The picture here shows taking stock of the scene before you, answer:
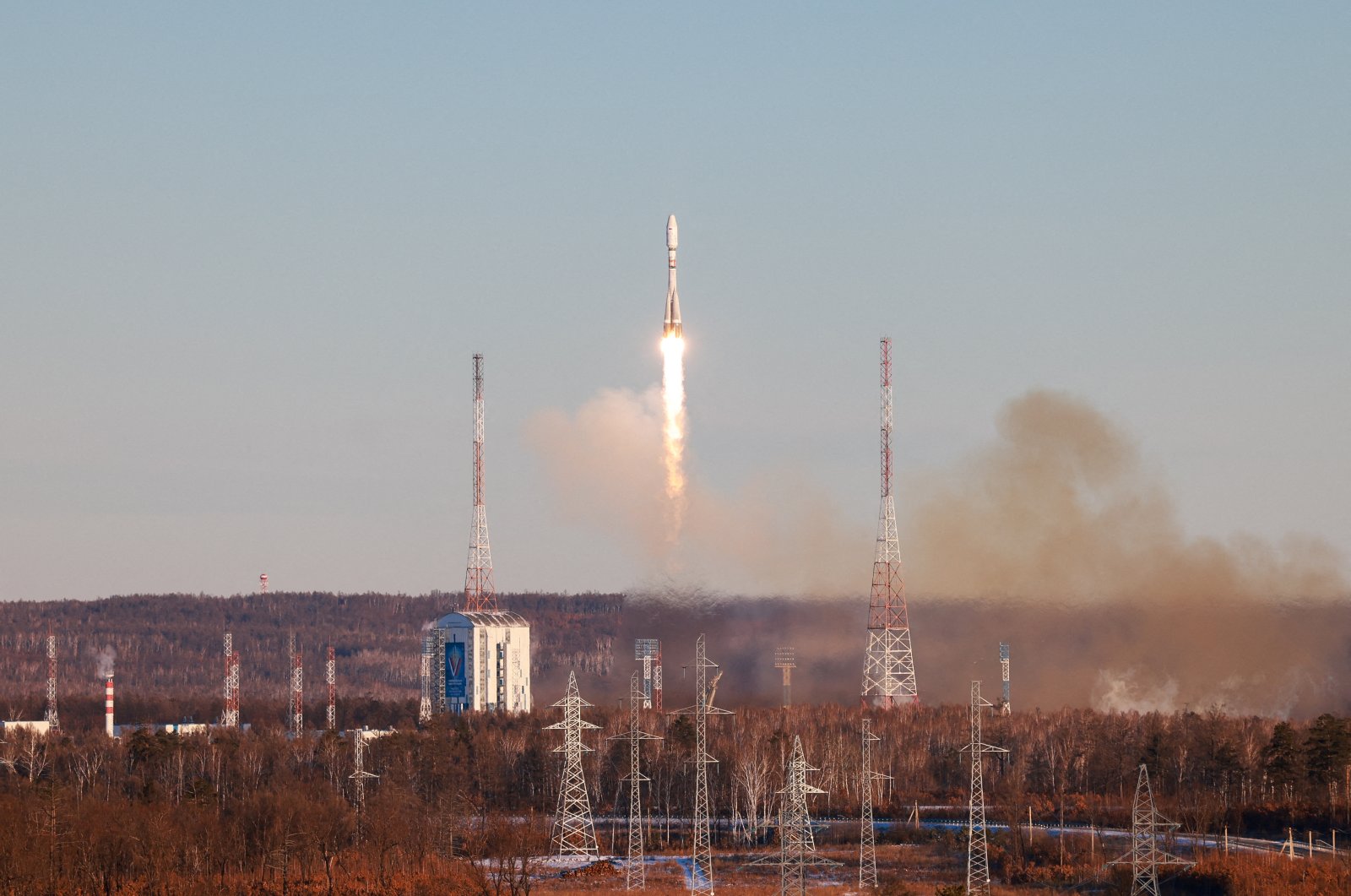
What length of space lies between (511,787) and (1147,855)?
151ft

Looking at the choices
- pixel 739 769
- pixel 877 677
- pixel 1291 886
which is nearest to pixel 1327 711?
pixel 877 677

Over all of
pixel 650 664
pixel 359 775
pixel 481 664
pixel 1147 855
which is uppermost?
pixel 650 664

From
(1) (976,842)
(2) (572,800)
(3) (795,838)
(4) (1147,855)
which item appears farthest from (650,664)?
(4) (1147,855)

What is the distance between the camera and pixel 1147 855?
7519cm

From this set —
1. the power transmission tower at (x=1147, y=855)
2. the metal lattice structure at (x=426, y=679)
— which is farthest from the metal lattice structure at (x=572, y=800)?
the metal lattice structure at (x=426, y=679)

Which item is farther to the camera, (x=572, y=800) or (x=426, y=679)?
(x=426, y=679)

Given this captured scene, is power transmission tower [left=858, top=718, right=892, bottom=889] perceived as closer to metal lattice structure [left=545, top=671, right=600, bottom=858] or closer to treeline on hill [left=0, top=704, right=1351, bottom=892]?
treeline on hill [left=0, top=704, right=1351, bottom=892]

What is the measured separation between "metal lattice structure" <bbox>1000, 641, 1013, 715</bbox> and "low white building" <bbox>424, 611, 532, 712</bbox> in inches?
1175

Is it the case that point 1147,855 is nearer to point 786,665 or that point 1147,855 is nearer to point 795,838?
point 795,838

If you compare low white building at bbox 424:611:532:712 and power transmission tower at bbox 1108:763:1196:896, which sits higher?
low white building at bbox 424:611:532:712

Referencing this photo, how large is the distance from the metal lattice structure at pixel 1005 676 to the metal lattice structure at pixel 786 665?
12.5 m

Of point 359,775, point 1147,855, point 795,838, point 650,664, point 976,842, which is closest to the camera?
point 1147,855

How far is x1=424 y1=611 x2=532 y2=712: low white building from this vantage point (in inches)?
4948

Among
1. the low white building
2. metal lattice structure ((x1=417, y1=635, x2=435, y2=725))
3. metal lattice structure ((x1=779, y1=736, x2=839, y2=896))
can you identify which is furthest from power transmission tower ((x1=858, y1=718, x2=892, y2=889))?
metal lattice structure ((x1=417, y1=635, x2=435, y2=725))
